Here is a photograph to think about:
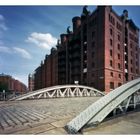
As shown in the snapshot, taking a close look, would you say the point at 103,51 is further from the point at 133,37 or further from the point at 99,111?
the point at 99,111

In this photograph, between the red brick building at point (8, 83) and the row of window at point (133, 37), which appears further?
the row of window at point (133, 37)

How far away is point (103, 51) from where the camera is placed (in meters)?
17.2

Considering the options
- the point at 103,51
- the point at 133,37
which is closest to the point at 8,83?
the point at 103,51

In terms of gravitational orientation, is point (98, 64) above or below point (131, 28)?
below

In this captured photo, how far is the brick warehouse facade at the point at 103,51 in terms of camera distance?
56.1 feet

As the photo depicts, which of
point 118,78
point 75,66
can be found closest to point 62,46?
point 75,66

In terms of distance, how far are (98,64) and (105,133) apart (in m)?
15.0

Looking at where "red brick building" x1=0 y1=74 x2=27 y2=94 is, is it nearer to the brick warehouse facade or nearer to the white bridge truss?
the brick warehouse facade

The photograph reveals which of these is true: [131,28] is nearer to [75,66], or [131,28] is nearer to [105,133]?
[75,66]

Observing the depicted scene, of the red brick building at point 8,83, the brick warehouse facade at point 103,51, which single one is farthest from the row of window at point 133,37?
the red brick building at point 8,83

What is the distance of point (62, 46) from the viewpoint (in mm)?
28125

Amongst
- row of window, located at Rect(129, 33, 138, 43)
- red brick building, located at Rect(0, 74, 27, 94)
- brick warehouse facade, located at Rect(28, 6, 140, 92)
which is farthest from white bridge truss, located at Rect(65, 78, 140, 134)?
row of window, located at Rect(129, 33, 138, 43)

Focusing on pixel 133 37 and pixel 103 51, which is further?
pixel 133 37

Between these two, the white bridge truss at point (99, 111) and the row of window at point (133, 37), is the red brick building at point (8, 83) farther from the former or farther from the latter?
the row of window at point (133, 37)
